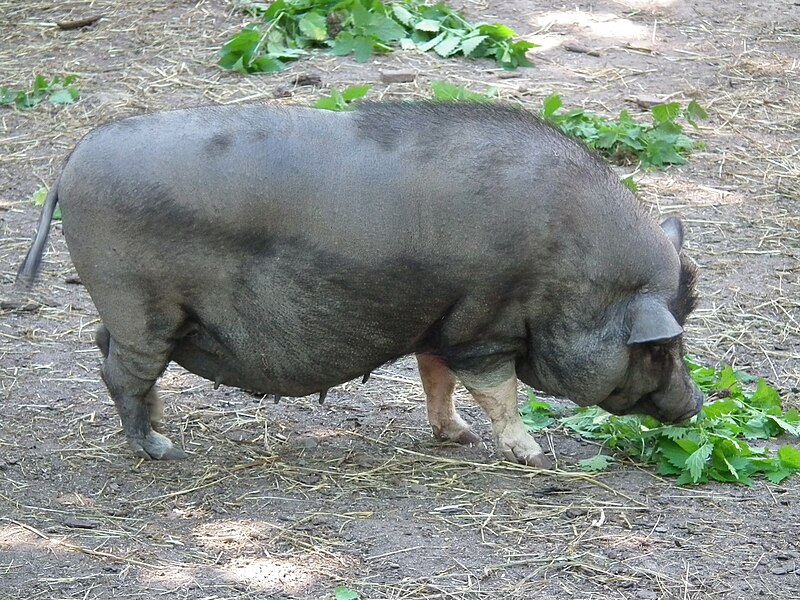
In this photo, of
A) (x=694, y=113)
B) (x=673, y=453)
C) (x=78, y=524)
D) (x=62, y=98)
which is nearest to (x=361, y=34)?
(x=62, y=98)

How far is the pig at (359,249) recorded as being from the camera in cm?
512

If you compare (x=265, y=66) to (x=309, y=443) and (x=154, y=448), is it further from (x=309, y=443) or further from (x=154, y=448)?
(x=154, y=448)

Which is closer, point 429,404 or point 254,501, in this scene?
point 254,501

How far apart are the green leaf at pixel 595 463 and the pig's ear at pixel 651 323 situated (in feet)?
2.12

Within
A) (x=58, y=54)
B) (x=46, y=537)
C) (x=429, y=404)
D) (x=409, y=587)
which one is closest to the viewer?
(x=409, y=587)

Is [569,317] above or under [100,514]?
above

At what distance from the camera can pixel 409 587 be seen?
4.57 meters

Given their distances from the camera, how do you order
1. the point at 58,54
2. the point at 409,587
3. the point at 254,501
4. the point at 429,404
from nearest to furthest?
the point at 409,587 → the point at 254,501 → the point at 429,404 → the point at 58,54

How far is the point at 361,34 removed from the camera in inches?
420

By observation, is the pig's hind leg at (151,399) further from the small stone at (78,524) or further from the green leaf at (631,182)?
the green leaf at (631,182)

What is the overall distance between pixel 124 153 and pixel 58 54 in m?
6.53

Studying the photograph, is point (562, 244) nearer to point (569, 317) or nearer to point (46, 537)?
point (569, 317)

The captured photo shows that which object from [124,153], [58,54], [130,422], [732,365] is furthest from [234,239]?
[58,54]

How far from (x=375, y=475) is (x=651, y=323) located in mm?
1363
